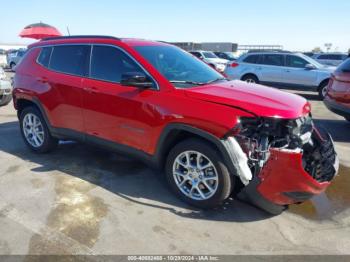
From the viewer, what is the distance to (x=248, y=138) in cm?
317

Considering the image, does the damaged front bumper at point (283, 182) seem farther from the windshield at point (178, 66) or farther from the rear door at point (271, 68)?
the rear door at point (271, 68)

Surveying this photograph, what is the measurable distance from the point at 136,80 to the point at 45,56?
84.4 inches

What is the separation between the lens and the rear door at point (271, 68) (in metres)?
11.9

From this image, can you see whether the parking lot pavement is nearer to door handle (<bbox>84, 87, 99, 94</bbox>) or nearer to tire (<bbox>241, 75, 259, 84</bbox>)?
door handle (<bbox>84, 87, 99, 94</bbox>)

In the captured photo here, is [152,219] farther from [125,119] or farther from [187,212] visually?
[125,119]

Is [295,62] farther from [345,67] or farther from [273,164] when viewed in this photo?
[273,164]

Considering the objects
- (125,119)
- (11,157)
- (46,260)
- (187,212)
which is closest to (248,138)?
(187,212)

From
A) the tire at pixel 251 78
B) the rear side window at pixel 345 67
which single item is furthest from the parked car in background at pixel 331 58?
the rear side window at pixel 345 67

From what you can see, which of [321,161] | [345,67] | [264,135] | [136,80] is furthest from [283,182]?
[345,67]

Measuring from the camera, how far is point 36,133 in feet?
16.8

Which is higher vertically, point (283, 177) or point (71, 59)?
point (71, 59)

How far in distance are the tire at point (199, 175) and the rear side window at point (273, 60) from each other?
965 centimetres

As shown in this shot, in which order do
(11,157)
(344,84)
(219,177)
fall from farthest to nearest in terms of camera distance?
(344,84) < (11,157) < (219,177)

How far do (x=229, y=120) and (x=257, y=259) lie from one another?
1.27 meters
